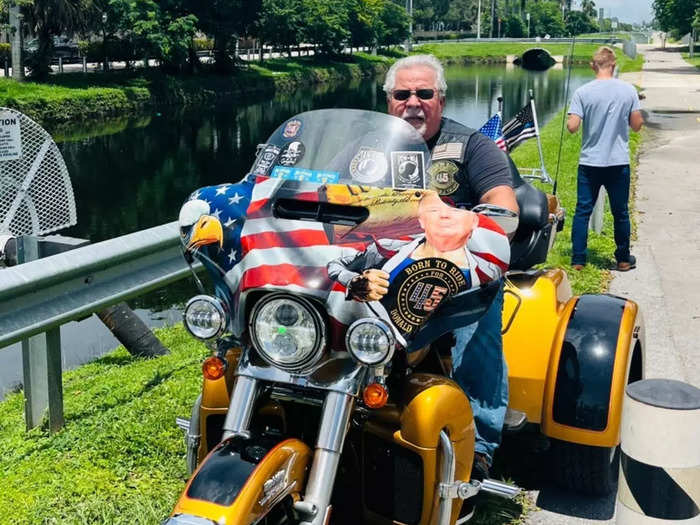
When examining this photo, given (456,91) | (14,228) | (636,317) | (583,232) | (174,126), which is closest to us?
(636,317)

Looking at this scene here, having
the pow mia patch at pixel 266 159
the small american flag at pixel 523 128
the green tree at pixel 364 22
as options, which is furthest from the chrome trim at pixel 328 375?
the green tree at pixel 364 22

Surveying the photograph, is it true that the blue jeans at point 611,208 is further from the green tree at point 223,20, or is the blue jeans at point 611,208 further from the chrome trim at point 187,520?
the green tree at point 223,20

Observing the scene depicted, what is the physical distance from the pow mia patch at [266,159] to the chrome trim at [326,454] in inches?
34.4

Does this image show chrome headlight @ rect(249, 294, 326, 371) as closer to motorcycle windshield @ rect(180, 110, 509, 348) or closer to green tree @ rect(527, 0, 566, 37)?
A: motorcycle windshield @ rect(180, 110, 509, 348)

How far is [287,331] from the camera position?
2811 millimetres

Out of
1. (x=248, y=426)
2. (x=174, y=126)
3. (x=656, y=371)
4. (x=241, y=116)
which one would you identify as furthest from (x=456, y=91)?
(x=248, y=426)

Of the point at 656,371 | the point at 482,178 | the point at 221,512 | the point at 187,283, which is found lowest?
the point at 187,283

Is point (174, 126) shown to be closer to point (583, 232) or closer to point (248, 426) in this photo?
point (583, 232)

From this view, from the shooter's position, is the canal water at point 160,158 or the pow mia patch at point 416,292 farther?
the canal water at point 160,158

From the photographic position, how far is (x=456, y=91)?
47.7 m

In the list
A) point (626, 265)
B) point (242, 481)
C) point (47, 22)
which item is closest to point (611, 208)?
point (626, 265)

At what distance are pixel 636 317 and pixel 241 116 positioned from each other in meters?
36.8

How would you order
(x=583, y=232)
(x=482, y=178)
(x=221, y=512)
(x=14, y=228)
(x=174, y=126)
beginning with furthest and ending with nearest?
(x=174, y=126)
(x=583, y=232)
(x=14, y=228)
(x=482, y=178)
(x=221, y=512)

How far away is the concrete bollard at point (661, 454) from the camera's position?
2.79 m
